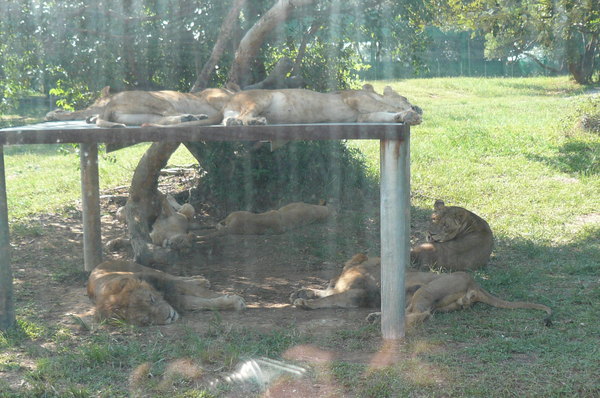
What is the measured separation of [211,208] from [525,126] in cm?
Answer: 798

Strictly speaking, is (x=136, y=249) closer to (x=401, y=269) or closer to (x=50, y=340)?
(x=50, y=340)

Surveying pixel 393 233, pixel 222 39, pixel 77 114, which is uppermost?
pixel 222 39

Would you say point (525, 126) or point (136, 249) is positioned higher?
point (525, 126)

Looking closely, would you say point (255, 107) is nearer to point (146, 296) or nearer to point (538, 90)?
point (146, 296)

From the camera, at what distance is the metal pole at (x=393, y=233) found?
5.21m

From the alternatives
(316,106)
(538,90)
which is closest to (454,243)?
(316,106)

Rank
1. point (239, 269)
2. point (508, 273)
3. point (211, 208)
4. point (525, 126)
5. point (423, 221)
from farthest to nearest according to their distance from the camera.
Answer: point (525, 126) → point (211, 208) → point (423, 221) → point (239, 269) → point (508, 273)

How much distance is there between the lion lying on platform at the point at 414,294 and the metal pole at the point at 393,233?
10.8 inches

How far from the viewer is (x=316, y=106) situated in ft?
20.8

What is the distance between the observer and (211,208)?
10.5 m

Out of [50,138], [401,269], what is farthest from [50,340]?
[401,269]

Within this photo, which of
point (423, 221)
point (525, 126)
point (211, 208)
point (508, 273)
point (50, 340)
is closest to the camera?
point (50, 340)

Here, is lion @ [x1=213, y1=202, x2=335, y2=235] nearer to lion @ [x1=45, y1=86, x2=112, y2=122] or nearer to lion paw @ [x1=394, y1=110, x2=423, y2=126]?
lion @ [x1=45, y1=86, x2=112, y2=122]

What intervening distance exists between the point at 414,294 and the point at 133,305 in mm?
2241
